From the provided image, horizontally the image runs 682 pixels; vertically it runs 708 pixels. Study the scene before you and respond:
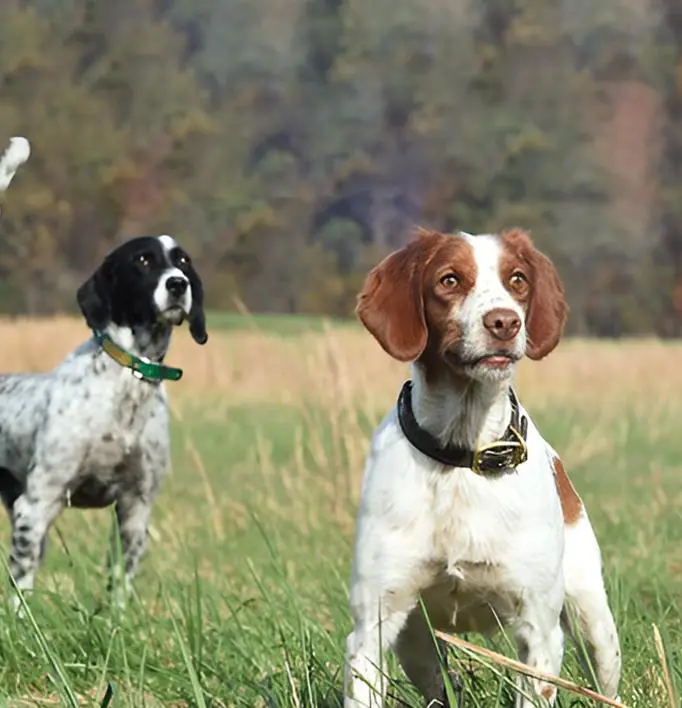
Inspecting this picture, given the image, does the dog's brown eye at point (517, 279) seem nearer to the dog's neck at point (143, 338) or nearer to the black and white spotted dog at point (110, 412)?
the black and white spotted dog at point (110, 412)

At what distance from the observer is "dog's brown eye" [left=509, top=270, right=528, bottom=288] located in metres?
3.61

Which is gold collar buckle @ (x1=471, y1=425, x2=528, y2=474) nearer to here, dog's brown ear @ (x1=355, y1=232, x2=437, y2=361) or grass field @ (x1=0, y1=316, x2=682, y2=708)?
dog's brown ear @ (x1=355, y1=232, x2=437, y2=361)

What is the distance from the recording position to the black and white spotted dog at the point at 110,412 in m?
6.75

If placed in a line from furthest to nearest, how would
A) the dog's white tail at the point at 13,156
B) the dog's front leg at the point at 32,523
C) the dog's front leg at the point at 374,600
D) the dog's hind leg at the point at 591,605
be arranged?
1. the dog's front leg at the point at 32,523
2. the dog's white tail at the point at 13,156
3. the dog's hind leg at the point at 591,605
4. the dog's front leg at the point at 374,600

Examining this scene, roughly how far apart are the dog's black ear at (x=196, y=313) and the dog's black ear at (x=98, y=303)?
42 centimetres

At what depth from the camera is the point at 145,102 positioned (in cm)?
5306

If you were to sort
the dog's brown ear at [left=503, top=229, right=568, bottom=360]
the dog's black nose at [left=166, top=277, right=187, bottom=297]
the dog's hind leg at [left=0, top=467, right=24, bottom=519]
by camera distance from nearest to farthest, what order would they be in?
the dog's brown ear at [left=503, top=229, right=568, bottom=360] → the dog's black nose at [left=166, top=277, right=187, bottom=297] → the dog's hind leg at [left=0, top=467, right=24, bottom=519]

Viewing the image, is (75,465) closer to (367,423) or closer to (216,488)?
(367,423)

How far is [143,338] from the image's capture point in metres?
6.97

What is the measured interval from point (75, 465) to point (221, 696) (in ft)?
9.37

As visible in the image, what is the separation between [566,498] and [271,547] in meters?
0.98

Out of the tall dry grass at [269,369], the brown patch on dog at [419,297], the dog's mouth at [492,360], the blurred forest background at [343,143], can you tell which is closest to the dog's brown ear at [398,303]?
the brown patch on dog at [419,297]

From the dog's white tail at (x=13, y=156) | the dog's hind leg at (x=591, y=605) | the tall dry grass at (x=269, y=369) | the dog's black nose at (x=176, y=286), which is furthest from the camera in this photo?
the tall dry grass at (x=269, y=369)

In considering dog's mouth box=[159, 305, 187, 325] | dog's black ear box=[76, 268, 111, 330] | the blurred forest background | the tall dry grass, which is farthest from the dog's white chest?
the blurred forest background
